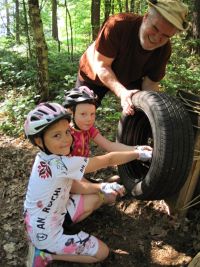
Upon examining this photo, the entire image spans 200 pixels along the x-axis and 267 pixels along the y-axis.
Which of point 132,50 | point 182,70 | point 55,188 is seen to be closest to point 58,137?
point 55,188

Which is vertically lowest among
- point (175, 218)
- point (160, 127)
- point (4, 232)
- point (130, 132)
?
point (4, 232)

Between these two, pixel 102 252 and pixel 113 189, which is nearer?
pixel 102 252

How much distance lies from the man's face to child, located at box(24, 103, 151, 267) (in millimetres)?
1208

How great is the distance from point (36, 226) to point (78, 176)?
616 millimetres

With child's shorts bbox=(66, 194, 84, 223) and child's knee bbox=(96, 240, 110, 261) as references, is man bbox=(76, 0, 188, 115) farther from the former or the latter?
child's knee bbox=(96, 240, 110, 261)

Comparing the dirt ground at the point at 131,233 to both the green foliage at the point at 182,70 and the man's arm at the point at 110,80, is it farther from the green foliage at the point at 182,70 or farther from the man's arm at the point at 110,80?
the green foliage at the point at 182,70

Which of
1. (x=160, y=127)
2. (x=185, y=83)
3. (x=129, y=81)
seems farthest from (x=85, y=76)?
(x=185, y=83)

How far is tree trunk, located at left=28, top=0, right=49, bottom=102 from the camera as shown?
6.91 meters

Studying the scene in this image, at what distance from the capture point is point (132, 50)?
4148 millimetres

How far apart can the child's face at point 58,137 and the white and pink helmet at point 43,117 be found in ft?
0.17

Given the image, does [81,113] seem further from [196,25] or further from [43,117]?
[196,25]

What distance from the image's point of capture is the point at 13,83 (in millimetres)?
8984

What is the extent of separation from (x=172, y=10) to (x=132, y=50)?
76 cm

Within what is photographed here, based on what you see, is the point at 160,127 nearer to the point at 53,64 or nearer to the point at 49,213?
the point at 49,213
